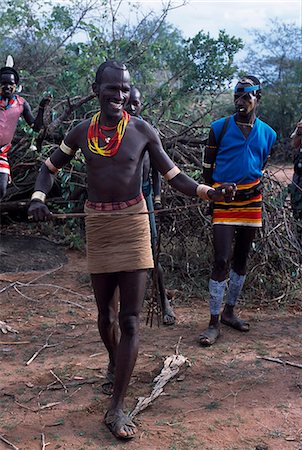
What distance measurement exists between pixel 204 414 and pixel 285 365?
2.86ft

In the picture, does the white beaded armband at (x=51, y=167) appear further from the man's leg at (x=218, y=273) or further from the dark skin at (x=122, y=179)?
the man's leg at (x=218, y=273)

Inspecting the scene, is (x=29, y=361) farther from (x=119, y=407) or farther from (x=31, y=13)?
(x=31, y=13)

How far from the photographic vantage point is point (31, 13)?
27.0ft

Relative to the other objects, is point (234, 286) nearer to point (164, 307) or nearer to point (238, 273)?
point (238, 273)

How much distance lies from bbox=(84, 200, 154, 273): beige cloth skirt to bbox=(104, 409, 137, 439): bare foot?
72 centimetres

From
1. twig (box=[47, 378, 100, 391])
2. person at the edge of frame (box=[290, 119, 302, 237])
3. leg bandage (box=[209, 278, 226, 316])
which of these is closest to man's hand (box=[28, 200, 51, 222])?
twig (box=[47, 378, 100, 391])

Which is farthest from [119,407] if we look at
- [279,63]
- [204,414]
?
[279,63]

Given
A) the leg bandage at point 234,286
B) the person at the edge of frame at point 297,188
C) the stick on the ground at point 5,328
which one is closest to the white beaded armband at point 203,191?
the leg bandage at point 234,286

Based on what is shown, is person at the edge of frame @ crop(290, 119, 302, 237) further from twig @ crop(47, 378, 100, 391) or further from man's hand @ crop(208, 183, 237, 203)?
twig @ crop(47, 378, 100, 391)

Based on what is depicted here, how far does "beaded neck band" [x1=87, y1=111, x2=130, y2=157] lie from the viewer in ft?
9.48

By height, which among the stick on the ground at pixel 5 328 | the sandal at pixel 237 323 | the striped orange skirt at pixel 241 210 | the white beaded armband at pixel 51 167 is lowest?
the stick on the ground at pixel 5 328

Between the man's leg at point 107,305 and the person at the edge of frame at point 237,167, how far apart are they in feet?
3.28

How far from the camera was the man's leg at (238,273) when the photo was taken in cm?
423

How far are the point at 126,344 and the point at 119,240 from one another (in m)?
0.52
